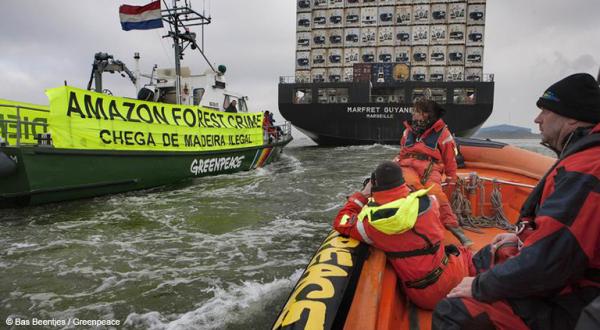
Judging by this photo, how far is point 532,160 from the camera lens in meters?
5.18

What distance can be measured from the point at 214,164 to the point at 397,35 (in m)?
25.0

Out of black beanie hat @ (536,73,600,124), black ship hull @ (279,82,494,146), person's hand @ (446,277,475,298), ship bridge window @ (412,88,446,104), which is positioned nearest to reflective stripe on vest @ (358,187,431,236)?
person's hand @ (446,277,475,298)

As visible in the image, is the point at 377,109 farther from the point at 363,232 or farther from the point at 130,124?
the point at 363,232

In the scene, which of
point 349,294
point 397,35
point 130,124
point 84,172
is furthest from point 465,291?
point 397,35

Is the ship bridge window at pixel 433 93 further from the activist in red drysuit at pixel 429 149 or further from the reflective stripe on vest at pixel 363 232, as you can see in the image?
the reflective stripe on vest at pixel 363 232

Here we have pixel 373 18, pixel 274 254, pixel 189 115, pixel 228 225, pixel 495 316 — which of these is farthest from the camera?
pixel 373 18

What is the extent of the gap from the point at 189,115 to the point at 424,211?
7.27m

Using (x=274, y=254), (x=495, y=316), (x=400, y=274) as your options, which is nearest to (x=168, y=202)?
(x=274, y=254)

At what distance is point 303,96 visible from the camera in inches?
1021

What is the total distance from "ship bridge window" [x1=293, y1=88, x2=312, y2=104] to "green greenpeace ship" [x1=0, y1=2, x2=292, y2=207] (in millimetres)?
14537

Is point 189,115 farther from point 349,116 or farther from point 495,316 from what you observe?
point 349,116

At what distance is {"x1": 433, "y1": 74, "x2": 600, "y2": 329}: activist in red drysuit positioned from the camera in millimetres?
1148

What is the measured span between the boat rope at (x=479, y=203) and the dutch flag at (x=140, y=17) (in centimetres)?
779

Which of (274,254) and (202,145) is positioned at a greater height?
(202,145)
